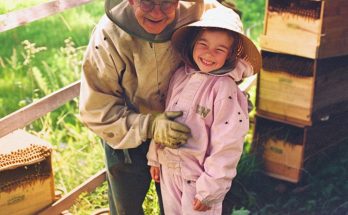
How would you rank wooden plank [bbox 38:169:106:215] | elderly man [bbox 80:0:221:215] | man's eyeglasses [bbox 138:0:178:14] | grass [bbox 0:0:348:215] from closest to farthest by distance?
man's eyeglasses [bbox 138:0:178:14] < elderly man [bbox 80:0:221:215] < wooden plank [bbox 38:169:106:215] < grass [bbox 0:0:348:215]

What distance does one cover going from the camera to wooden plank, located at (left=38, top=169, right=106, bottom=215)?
411cm

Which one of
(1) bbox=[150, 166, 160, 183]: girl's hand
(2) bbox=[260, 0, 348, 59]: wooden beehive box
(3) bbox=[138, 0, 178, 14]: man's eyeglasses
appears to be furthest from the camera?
(2) bbox=[260, 0, 348, 59]: wooden beehive box

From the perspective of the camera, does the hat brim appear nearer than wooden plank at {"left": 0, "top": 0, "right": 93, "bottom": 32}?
Yes

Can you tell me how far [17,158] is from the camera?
371 cm

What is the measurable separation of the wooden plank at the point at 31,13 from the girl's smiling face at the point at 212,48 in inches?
54.2

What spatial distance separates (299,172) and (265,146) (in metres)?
0.35

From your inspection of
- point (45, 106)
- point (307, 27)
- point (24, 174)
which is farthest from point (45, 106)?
point (307, 27)

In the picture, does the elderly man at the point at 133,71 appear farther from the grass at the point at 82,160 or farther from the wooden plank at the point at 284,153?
the wooden plank at the point at 284,153

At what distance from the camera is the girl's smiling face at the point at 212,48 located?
9.36 ft

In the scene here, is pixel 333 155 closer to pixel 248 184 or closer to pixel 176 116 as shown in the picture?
pixel 248 184

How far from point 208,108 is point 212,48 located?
29 centimetres

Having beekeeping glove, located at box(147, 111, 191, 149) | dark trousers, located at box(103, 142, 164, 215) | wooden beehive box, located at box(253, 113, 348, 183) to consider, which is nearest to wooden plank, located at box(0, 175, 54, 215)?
dark trousers, located at box(103, 142, 164, 215)

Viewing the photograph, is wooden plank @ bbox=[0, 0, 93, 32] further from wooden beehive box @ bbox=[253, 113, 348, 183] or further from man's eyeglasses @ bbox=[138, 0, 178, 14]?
wooden beehive box @ bbox=[253, 113, 348, 183]

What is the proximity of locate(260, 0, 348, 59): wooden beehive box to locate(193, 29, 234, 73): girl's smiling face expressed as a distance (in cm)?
158
